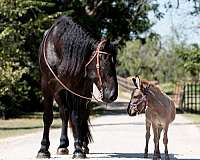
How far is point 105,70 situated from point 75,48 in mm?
820

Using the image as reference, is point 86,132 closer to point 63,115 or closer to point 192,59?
point 63,115

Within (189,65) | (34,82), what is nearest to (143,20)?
(189,65)

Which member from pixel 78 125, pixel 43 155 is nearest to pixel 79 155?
pixel 78 125

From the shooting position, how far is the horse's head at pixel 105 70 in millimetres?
11156

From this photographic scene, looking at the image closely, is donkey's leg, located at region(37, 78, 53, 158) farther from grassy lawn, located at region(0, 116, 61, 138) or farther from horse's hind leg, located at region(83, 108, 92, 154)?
grassy lawn, located at region(0, 116, 61, 138)

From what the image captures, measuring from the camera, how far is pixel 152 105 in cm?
1113

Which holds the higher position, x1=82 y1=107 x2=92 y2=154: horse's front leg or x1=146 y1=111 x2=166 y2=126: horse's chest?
x1=146 y1=111 x2=166 y2=126: horse's chest

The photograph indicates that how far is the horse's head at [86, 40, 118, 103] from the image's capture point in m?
11.2

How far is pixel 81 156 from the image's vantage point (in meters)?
11.6

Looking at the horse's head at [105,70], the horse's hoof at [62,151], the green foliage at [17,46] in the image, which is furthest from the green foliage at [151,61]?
the horse's head at [105,70]

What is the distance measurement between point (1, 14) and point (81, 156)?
18.4 m

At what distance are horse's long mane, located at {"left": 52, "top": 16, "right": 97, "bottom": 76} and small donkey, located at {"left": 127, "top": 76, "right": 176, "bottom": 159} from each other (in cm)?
122

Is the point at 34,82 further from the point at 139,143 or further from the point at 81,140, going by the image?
the point at 81,140

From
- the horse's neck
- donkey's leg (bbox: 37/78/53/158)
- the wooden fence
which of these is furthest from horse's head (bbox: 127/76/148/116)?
the wooden fence
